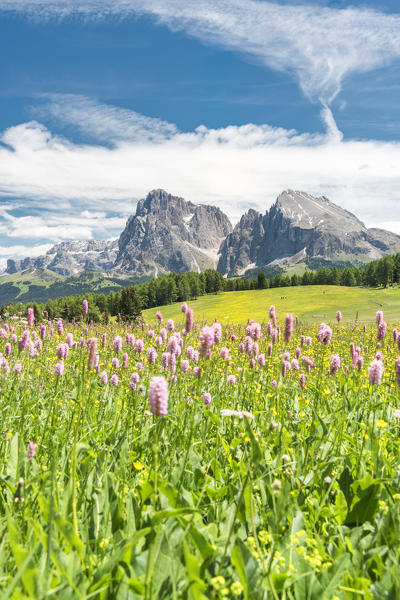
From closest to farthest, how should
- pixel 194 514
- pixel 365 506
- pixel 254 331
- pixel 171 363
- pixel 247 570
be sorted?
pixel 247 570 < pixel 194 514 < pixel 365 506 < pixel 171 363 < pixel 254 331

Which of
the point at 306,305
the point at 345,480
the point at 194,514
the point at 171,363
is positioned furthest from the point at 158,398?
the point at 306,305

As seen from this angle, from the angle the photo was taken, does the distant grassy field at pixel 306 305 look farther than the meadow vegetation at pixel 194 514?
Yes

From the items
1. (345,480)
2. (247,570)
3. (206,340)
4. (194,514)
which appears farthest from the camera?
(345,480)

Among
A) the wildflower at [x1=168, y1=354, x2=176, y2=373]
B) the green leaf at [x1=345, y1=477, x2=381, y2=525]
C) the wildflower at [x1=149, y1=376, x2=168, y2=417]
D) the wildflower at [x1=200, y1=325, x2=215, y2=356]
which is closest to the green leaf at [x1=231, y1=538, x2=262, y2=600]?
the wildflower at [x1=149, y1=376, x2=168, y2=417]

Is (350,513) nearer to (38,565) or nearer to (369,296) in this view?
(38,565)

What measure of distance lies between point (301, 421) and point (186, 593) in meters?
3.09

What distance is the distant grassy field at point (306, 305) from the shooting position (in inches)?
1821

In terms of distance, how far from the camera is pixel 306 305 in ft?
183

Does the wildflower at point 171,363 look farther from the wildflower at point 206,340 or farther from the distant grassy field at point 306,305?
the distant grassy field at point 306,305

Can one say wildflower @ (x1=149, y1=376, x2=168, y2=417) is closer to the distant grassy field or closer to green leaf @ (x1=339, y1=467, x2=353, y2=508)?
green leaf @ (x1=339, y1=467, x2=353, y2=508)

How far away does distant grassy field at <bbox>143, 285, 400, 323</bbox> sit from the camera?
4624 centimetres

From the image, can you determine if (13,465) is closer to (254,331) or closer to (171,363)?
(171,363)

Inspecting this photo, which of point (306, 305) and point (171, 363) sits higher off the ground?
point (171, 363)

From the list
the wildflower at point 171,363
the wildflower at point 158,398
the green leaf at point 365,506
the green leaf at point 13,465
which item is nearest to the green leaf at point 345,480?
the green leaf at point 365,506
